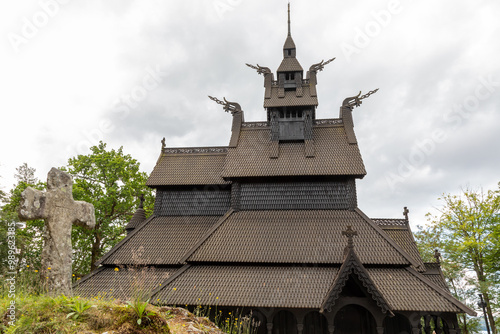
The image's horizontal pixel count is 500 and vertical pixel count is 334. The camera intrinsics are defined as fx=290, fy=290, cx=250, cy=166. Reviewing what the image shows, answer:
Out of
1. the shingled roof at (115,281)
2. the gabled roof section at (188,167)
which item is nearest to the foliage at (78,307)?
the shingled roof at (115,281)

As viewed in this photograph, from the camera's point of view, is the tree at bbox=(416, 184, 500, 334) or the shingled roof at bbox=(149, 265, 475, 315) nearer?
the shingled roof at bbox=(149, 265, 475, 315)

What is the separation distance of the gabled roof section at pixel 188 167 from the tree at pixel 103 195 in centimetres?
844

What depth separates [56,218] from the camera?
5.97 metres

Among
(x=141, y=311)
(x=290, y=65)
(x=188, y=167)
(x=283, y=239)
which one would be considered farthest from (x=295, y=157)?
(x=141, y=311)

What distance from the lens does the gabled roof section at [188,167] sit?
17.0m

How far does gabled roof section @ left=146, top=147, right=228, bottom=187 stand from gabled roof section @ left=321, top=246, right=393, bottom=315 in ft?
27.5

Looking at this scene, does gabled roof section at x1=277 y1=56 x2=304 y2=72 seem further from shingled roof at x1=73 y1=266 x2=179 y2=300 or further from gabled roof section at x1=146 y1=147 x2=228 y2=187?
shingled roof at x1=73 y1=266 x2=179 y2=300

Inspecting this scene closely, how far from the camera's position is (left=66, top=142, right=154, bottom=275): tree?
Result: 23.3m

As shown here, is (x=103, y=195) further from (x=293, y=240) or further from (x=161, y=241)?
(x=293, y=240)

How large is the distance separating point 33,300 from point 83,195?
68.7 ft

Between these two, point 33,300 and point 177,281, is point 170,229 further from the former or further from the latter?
point 33,300

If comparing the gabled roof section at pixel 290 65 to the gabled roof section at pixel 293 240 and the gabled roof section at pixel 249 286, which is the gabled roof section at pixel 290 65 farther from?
the gabled roof section at pixel 249 286

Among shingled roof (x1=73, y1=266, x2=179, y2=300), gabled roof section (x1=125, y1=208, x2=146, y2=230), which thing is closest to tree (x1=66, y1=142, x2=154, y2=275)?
gabled roof section (x1=125, y1=208, x2=146, y2=230)

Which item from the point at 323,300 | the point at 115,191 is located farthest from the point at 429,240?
the point at 115,191
